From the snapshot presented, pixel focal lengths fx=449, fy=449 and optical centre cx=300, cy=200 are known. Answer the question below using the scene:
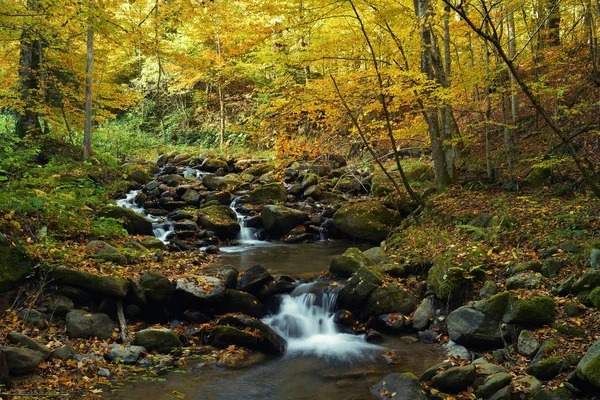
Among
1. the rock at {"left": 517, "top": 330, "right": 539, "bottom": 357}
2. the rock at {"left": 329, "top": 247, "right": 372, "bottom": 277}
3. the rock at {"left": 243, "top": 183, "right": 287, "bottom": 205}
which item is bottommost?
the rock at {"left": 517, "top": 330, "right": 539, "bottom": 357}

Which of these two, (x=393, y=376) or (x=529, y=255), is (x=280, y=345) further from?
(x=529, y=255)

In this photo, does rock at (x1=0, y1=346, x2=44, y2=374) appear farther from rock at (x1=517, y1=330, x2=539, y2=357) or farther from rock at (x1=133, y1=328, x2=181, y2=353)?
rock at (x1=517, y1=330, x2=539, y2=357)

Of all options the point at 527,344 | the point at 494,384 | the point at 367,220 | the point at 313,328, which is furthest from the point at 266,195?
the point at 494,384

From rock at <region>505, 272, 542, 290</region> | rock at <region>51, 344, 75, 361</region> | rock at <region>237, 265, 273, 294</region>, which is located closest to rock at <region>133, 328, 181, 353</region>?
rock at <region>51, 344, 75, 361</region>

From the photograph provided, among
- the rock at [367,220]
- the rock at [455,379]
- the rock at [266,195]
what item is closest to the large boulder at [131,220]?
the rock at [266,195]

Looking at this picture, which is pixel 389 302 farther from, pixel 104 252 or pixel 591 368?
pixel 104 252

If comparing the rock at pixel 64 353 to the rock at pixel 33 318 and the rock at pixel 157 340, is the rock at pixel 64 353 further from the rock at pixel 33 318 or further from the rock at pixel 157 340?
the rock at pixel 157 340

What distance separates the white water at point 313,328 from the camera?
6.62 metres

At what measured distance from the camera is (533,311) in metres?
5.38

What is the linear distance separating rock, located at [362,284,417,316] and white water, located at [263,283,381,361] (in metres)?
0.58

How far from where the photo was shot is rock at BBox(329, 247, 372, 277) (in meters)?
8.59

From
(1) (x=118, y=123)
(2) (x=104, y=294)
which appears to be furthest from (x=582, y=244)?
(1) (x=118, y=123)

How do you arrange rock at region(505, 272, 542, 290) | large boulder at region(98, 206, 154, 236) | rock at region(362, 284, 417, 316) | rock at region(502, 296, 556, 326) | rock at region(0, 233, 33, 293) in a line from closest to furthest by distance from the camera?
rock at region(502, 296, 556, 326), rock at region(0, 233, 33, 293), rock at region(505, 272, 542, 290), rock at region(362, 284, 417, 316), large boulder at region(98, 206, 154, 236)

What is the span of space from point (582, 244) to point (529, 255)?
2.41 ft
